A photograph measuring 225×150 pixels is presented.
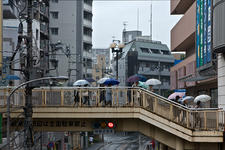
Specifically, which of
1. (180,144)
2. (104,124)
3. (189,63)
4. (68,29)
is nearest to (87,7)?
(68,29)

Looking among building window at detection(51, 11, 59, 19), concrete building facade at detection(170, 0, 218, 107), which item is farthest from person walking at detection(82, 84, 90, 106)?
building window at detection(51, 11, 59, 19)

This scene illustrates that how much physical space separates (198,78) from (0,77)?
14876 mm

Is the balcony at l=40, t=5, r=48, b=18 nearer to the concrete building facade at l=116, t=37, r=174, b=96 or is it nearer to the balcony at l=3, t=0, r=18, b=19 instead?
the balcony at l=3, t=0, r=18, b=19

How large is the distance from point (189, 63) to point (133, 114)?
15.7 metres

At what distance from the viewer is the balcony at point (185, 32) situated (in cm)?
3356

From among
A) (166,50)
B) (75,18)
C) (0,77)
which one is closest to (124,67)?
(166,50)

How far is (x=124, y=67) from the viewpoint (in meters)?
86.7

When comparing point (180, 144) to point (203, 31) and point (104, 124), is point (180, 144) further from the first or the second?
point (203, 31)

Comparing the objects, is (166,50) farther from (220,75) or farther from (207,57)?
(220,75)

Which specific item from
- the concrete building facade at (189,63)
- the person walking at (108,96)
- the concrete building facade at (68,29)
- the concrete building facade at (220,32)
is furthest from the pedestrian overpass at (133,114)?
the concrete building facade at (68,29)

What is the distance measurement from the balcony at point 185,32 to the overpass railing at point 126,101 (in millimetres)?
13993

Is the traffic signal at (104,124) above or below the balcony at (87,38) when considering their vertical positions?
below

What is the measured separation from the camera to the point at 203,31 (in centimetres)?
A: 2762

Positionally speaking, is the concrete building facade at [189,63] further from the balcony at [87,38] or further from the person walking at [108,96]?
the balcony at [87,38]
